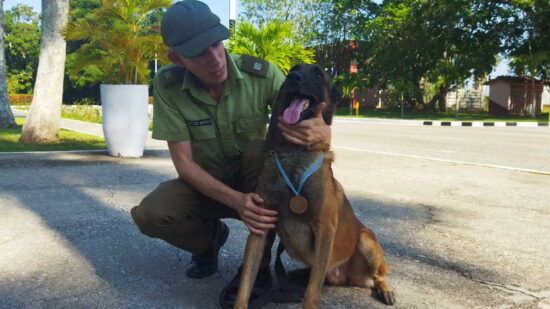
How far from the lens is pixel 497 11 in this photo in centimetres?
2603

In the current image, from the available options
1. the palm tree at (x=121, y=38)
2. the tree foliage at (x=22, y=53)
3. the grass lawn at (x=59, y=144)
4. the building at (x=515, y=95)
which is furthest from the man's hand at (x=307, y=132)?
the tree foliage at (x=22, y=53)

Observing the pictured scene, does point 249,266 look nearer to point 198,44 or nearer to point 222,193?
point 222,193

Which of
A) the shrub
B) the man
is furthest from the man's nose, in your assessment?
the shrub

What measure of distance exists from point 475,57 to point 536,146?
1853cm

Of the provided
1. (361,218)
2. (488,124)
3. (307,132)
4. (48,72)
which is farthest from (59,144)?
(488,124)

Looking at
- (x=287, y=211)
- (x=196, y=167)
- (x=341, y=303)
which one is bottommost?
(x=341, y=303)

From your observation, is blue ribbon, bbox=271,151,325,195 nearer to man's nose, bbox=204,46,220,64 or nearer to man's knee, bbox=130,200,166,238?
man's nose, bbox=204,46,220,64

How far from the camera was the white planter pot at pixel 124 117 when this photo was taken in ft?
29.1

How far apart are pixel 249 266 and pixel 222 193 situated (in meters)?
0.45

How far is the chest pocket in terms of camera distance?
2959mm

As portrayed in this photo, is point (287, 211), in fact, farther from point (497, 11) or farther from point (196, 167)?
point (497, 11)

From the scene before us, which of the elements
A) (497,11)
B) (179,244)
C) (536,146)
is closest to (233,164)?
(179,244)

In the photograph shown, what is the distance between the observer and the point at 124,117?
884 centimetres

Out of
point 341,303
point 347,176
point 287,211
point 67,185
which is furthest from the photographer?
point 347,176
